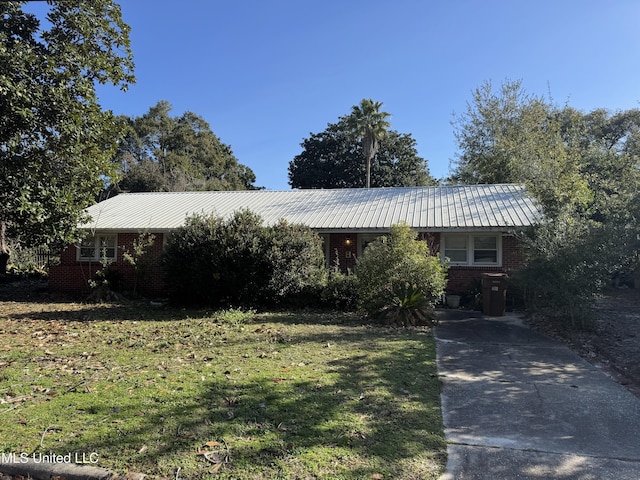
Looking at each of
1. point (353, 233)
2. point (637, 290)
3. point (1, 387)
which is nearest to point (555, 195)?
point (353, 233)

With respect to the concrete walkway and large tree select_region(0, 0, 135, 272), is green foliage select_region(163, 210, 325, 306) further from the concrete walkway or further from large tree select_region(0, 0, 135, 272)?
the concrete walkway

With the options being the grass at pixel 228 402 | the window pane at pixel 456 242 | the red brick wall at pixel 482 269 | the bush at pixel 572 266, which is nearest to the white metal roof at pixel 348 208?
the window pane at pixel 456 242

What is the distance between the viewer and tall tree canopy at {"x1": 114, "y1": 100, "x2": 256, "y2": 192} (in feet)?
129

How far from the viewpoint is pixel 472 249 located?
14.6m

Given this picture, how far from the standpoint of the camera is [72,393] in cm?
482

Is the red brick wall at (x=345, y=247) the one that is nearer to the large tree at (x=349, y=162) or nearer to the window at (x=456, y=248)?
the window at (x=456, y=248)

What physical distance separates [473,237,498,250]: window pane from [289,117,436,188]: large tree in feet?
84.4

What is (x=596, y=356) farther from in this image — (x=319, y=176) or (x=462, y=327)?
(x=319, y=176)

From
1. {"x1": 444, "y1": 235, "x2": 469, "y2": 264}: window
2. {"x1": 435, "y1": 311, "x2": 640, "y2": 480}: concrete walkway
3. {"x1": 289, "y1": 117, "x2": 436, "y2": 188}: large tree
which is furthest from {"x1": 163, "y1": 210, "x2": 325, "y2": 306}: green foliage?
{"x1": 289, "y1": 117, "x2": 436, "y2": 188}: large tree

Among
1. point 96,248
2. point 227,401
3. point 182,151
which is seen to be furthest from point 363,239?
point 182,151

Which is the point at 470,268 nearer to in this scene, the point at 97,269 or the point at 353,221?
the point at 353,221

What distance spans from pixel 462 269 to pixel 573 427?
10365mm

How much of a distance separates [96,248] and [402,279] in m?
12.6

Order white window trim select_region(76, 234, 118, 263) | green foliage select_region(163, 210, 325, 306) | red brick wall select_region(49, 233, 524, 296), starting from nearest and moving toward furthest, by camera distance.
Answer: green foliage select_region(163, 210, 325, 306), red brick wall select_region(49, 233, 524, 296), white window trim select_region(76, 234, 118, 263)
